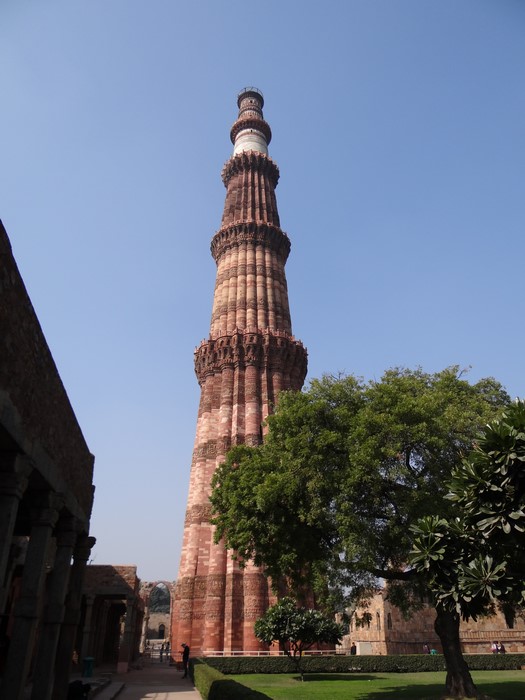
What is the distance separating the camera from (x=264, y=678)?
23.3 meters

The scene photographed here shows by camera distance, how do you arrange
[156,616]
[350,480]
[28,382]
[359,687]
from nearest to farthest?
[28,382], [350,480], [359,687], [156,616]

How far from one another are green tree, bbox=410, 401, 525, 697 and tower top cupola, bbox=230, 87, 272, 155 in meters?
43.5

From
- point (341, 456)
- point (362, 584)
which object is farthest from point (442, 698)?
point (341, 456)

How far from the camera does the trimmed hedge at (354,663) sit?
25688 mm

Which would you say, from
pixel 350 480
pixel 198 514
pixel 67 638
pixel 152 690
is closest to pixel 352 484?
pixel 350 480

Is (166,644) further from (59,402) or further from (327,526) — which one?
(59,402)

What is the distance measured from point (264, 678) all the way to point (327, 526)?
10.6m

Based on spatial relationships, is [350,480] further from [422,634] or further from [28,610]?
[422,634]

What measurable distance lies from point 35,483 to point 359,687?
53.5 ft

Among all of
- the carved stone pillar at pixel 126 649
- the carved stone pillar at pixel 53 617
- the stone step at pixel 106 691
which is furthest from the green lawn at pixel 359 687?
the carved stone pillar at pixel 126 649

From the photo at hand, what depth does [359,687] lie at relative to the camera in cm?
1986

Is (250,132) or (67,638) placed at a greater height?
(250,132)

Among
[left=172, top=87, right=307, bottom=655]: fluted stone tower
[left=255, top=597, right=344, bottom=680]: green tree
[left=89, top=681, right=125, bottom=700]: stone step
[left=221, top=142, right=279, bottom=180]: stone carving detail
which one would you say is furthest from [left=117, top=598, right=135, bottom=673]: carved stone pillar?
[left=221, top=142, right=279, bottom=180]: stone carving detail

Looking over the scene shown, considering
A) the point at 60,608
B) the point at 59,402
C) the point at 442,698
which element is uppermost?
the point at 59,402
